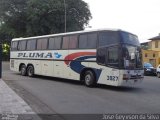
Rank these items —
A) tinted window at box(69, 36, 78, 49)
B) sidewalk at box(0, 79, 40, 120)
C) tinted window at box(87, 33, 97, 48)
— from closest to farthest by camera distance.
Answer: sidewalk at box(0, 79, 40, 120), tinted window at box(87, 33, 97, 48), tinted window at box(69, 36, 78, 49)

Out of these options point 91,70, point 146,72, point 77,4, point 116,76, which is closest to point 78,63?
point 91,70

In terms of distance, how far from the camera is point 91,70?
58.2 ft

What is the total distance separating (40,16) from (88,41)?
27.6 metres

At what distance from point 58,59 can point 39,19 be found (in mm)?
25245

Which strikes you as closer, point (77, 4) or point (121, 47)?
point (121, 47)

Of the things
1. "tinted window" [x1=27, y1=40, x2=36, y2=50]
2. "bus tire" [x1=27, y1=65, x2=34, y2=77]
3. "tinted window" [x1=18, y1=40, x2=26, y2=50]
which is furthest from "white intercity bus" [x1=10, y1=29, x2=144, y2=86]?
"tinted window" [x1=18, y1=40, x2=26, y2=50]

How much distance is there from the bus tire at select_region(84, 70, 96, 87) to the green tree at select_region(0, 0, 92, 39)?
27.2m

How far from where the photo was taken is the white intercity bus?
637 inches

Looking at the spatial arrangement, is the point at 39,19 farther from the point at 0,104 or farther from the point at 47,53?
the point at 0,104

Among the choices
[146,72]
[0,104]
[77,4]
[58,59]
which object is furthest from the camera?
[77,4]

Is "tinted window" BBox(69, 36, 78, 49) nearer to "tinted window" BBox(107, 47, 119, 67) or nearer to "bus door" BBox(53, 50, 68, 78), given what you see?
"bus door" BBox(53, 50, 68, 78)

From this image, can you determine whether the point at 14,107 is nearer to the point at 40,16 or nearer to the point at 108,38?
the point at 108,38

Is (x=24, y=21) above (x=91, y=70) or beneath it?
above

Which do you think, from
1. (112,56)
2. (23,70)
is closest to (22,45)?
(23,70)
